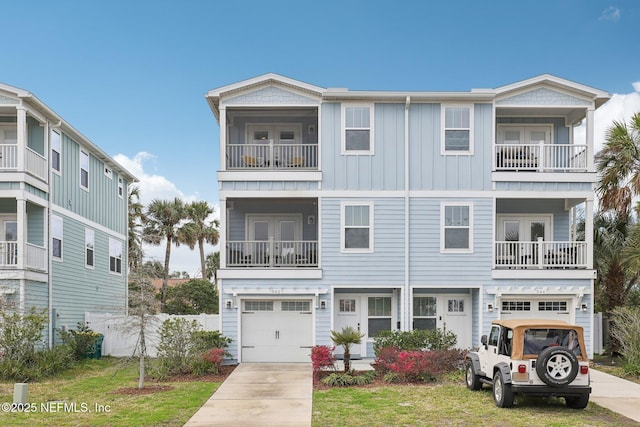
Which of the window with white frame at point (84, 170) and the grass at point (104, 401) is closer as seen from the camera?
the grass at point (104, 401)

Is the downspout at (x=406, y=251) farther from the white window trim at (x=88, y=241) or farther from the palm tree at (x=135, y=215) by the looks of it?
the palm tree at (x=135, y=215)

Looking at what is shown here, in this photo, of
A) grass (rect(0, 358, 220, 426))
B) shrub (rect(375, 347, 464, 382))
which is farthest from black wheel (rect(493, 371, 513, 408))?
grass (rect(0, 358, 220, 426))

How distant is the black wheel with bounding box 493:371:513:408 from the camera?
11039 millimetres

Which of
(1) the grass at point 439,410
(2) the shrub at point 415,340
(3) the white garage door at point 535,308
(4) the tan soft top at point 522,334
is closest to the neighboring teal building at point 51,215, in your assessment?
(1) the grass at point 439,410

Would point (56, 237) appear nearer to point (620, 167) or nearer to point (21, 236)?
point (21, 236)

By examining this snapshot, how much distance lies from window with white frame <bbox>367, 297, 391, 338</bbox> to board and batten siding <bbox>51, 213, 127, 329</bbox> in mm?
8421

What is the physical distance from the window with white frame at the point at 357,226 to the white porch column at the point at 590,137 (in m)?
7.20

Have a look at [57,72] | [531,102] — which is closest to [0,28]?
[57,72]

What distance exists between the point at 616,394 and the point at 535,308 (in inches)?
238

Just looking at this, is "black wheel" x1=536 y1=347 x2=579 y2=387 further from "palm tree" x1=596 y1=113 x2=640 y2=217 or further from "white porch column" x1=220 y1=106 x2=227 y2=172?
"white porch column" x1=220 y1=106 x2=227 y2=172

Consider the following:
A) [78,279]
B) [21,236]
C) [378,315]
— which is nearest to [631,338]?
[378,315]

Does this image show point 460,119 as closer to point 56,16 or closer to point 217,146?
point 217,146

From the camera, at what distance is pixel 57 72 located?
24250 mm

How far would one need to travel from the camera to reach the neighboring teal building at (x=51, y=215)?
58.3ft
